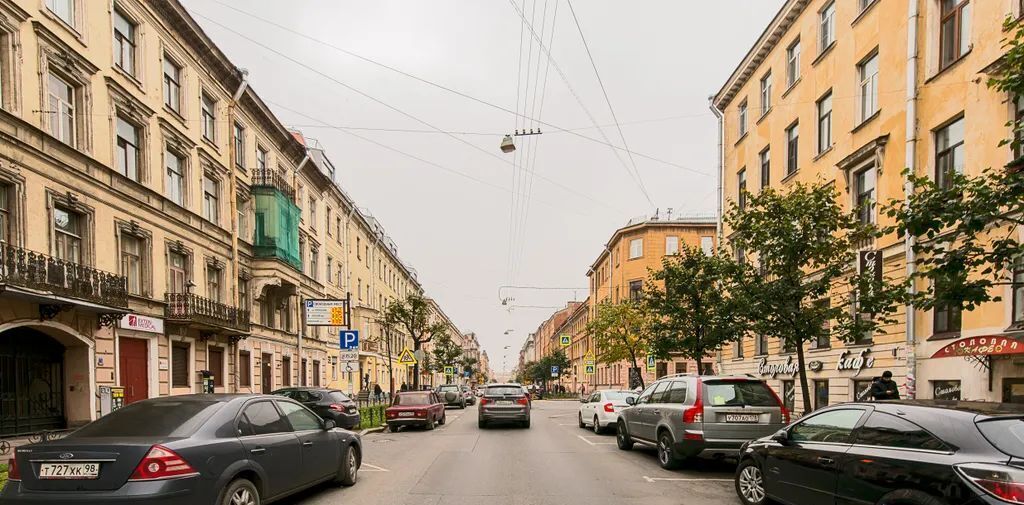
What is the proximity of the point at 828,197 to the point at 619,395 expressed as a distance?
890 cm

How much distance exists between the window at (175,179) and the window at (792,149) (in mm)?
21252

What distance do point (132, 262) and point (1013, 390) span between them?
866 inches

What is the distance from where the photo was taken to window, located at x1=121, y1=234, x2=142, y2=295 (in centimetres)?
1772

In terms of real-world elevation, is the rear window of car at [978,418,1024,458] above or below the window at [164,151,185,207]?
below

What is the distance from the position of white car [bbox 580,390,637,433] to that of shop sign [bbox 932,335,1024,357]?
7.72 meters

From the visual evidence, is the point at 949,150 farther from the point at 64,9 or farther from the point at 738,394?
the point at 64,9

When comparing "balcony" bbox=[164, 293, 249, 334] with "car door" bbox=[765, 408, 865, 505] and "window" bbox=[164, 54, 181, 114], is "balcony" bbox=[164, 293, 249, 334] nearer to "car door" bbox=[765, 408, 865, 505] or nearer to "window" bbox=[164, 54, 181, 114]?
"window" bbox=[164, 54, 181, 114]

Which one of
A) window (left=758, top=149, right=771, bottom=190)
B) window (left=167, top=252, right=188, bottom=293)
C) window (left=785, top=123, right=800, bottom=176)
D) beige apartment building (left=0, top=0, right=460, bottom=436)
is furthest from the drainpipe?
window (left=167, top=252, right=188, bottom=293)

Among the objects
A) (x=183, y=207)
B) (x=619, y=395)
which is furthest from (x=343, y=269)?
(x=619, y=395)

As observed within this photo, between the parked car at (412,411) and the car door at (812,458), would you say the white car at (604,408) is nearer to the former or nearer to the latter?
the parked car at (412,411)

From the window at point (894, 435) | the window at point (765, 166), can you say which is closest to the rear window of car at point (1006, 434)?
the window at point (894, 435)

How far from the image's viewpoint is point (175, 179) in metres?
21.1

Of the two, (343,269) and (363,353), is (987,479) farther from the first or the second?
(363,353)

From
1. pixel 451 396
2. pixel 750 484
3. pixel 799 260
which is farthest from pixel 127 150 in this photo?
pixel 451 396
